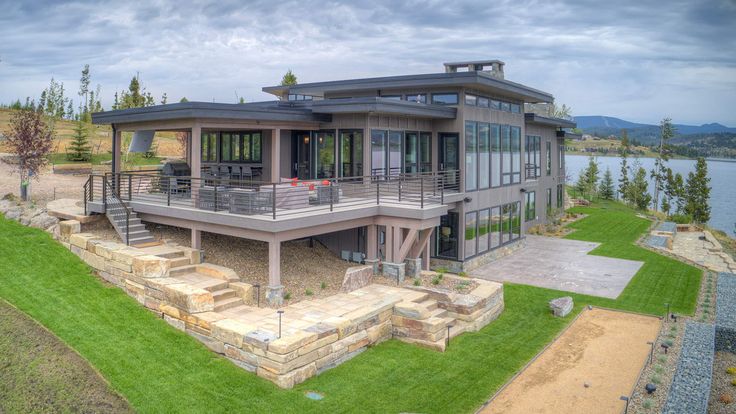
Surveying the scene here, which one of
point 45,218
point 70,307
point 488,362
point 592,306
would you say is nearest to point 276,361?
point 488,362

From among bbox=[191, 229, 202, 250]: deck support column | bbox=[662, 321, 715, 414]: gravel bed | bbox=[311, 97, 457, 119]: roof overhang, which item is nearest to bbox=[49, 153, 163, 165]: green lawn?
bbox=[311, 97, 457, 119]: roof overhang

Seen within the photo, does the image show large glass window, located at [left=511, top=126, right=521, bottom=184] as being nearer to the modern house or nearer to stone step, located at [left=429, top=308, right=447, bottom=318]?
the modern house

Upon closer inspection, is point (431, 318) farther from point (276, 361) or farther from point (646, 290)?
point (646, 290)

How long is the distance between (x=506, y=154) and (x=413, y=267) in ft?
29.3

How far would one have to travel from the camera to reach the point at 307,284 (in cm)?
1433

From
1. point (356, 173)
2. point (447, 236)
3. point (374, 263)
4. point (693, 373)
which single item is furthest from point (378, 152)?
point (693, 373)

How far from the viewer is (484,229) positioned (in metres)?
20.7

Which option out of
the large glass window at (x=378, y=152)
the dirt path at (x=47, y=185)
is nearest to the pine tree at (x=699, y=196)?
the large glass window at (x=378, y=152)

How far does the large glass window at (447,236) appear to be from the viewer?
19172 mm

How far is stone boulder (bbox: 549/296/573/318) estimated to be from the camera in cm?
1470

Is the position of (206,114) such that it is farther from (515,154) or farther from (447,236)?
(515,154)

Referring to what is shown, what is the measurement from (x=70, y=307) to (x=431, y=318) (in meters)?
8.23

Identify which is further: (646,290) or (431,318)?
(646,290)

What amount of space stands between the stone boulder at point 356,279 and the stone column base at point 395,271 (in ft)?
1.73
